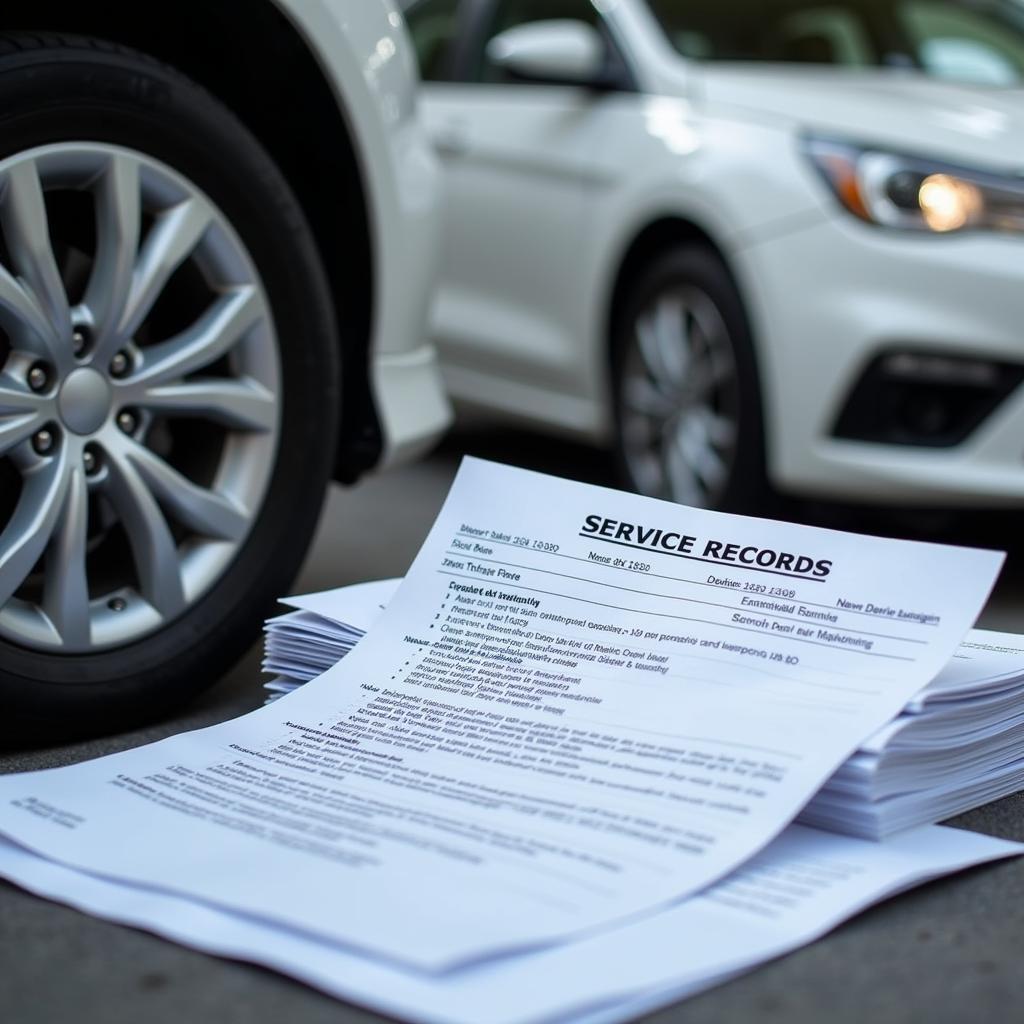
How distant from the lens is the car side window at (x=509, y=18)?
3.58 m

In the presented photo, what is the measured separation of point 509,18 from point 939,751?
2.75 metres

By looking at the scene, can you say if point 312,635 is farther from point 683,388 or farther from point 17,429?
point 683,388

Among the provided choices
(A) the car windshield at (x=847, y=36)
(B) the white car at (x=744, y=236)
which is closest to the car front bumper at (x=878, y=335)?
(B) the white car at (x=744, y=236)

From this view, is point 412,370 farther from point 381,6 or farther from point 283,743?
point 283,743

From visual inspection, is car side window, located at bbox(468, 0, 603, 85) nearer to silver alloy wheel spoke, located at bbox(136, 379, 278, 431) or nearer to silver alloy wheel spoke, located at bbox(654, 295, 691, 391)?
silver alloy wheel spoke, located at bbox(654, 295, 691, 391)

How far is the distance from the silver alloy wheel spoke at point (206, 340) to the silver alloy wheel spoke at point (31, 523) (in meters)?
0.14

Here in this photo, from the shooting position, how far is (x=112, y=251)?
5.49 feet

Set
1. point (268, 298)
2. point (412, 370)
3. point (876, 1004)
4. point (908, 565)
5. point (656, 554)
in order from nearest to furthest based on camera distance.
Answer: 1. point (876, 1004)
2. point (908, 565)
3. point (656, 554)
4. point (268, 298)
5. point (412, 370)

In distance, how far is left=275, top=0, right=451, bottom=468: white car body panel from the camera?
1944mm

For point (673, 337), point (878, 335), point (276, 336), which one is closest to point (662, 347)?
point (673, 337)

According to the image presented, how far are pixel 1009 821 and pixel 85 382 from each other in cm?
99

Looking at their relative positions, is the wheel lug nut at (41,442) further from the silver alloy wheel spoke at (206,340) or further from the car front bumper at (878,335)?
the car front bumper at (878,335)

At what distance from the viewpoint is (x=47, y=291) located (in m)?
1.61

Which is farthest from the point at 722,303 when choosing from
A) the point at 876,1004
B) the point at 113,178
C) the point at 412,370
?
the point at 876,1004
